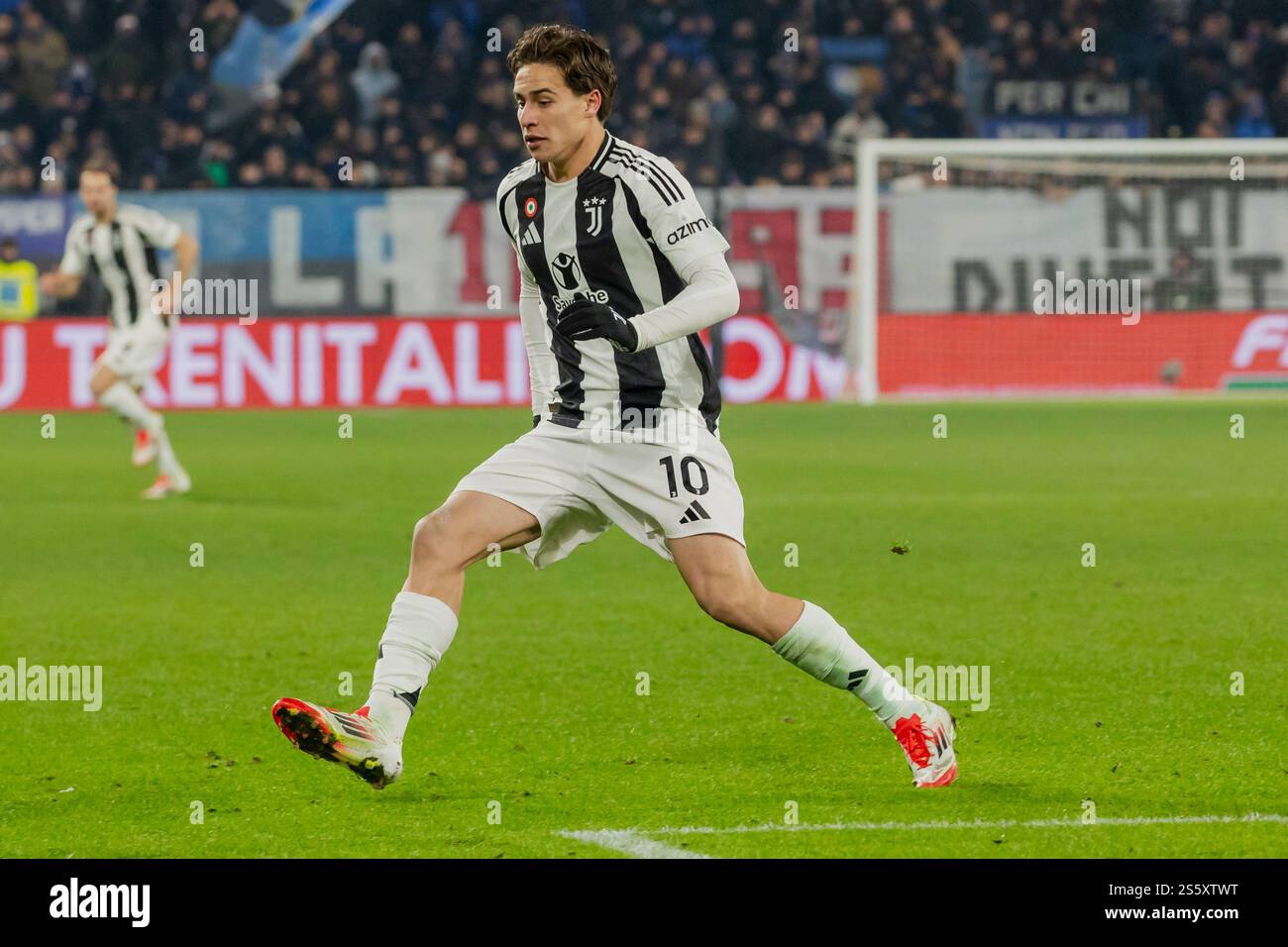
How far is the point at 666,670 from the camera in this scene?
719 centimetres

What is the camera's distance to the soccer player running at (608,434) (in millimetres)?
5020

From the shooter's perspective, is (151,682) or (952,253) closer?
(151,682)

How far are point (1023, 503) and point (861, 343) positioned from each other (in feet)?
30.5

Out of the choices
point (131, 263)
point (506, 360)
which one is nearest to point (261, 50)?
point (506, 360)

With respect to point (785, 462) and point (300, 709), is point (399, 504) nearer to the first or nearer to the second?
point (785, 462)

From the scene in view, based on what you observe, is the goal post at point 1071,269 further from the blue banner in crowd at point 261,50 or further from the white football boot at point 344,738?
the white football boot at point 344,738

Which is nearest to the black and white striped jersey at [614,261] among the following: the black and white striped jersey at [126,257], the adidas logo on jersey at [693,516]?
the adidas logo on jersey at [693,516]

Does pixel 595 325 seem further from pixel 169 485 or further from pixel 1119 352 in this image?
pixel 1119 352

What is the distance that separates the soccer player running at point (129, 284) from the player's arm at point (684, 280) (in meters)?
8.91

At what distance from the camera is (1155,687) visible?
6.69m

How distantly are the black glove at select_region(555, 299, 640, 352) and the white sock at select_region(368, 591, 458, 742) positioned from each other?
2.51 feet
